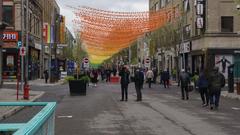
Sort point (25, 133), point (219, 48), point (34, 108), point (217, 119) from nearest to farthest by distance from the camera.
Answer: point (25, 133) < point (34, 108) < point (217, 119) < point (219, 48)

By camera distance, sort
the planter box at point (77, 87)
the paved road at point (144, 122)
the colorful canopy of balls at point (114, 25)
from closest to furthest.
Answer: the paved road at point (144, 122) → the planter box at point (77, 87) → the colorful canopy of balls at point (114, 25)

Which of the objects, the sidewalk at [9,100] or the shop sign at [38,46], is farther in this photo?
the shop sign at [38,46]

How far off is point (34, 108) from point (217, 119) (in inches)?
429

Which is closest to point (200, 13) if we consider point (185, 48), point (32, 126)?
point (185, 48)

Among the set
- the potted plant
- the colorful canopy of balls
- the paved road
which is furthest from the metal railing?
the colorful canopy of balls

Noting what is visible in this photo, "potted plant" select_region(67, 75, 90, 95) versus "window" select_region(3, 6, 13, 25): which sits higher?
"window" select_region(3, 6, 13, 25)

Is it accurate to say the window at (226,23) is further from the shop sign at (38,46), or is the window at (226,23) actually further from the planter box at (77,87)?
the planter box at (77,87)

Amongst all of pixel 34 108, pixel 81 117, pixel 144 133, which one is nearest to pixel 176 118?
pixel 81 117

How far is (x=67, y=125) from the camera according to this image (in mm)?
16219

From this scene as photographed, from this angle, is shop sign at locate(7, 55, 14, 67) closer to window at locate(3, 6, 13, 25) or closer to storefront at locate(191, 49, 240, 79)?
window at locate(3, 6, 13, 25)

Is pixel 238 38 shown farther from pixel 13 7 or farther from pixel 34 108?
pixel 34 108

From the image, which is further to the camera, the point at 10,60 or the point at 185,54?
the point at 185,54

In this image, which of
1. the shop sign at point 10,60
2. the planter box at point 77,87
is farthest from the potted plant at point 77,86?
the shop sign at point 10,60

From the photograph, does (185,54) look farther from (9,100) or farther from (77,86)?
(9,100)
